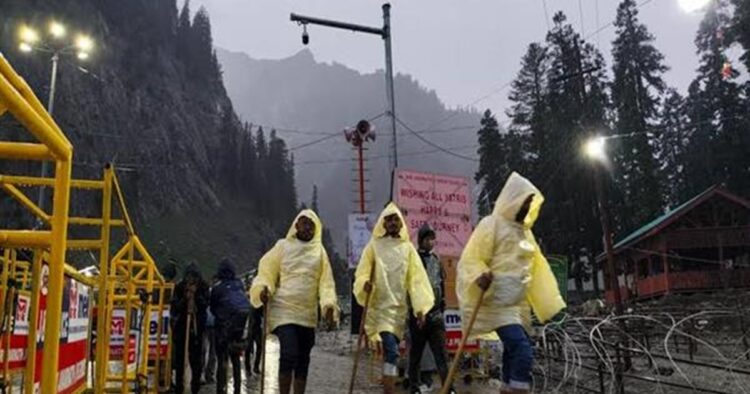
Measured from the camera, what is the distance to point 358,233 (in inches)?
653

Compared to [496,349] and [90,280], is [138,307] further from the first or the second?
[496,349]

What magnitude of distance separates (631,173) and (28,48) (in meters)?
45.6

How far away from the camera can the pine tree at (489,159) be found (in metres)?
54.5

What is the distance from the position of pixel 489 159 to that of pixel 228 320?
48.6 meters

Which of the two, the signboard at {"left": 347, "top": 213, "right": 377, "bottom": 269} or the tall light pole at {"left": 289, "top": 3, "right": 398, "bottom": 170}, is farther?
the signboard at {"left": 347, "top": 213, "right": 377, "bottom": 269}

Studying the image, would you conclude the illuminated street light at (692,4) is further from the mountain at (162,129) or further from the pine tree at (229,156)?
the pine tree at (229,156)

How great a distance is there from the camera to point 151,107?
104m

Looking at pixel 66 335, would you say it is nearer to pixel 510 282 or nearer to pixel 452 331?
pixel 510 282

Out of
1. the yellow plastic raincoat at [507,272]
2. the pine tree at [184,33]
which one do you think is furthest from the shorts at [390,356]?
the pine tree at [184,33]

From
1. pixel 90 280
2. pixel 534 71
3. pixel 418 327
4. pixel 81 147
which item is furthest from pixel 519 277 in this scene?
pixel 81 147

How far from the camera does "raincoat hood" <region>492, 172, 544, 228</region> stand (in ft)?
18.6

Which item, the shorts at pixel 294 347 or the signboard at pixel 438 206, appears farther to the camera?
the signboard at pixel 438 206

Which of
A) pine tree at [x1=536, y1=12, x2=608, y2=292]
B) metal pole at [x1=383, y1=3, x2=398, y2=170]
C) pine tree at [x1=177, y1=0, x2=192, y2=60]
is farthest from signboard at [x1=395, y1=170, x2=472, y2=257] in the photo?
pine tree at [x1=177, y1=0, x2=192, y2=60]

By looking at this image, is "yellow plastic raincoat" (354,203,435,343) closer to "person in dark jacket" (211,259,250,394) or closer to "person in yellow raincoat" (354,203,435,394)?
"person in yellow raincoat" (354,203,435,394)
